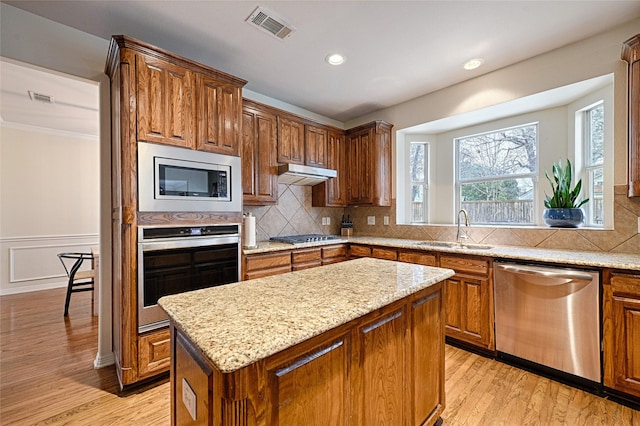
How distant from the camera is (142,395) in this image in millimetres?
1995

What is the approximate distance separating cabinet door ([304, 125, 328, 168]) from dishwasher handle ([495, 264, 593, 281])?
7.77 feet

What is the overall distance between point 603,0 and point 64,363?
16.6 feet

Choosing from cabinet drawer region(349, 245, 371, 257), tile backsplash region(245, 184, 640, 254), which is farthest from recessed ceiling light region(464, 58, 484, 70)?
cabinet drawer region(349, 245, 371, 257)

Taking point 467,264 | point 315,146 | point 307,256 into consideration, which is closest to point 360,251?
point 307,256

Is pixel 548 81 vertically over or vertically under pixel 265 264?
over

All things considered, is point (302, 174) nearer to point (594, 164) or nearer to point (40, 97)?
point (594, 164)

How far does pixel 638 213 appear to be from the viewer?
222cm

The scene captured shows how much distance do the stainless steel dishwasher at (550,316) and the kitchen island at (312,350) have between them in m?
1.15

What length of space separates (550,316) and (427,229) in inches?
63.2

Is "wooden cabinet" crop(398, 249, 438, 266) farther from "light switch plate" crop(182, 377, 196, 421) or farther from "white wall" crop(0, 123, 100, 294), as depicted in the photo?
"white wall" crop(0, 123, 100, 294)

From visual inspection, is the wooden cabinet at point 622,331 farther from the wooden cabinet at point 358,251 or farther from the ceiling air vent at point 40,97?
the ceiling air vent at point 40,97

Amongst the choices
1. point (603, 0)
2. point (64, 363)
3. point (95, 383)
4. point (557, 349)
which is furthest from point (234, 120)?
point (557, 349)

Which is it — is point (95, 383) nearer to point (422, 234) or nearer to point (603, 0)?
point (422, 234)

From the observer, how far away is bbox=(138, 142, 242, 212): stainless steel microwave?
202 centimetres
